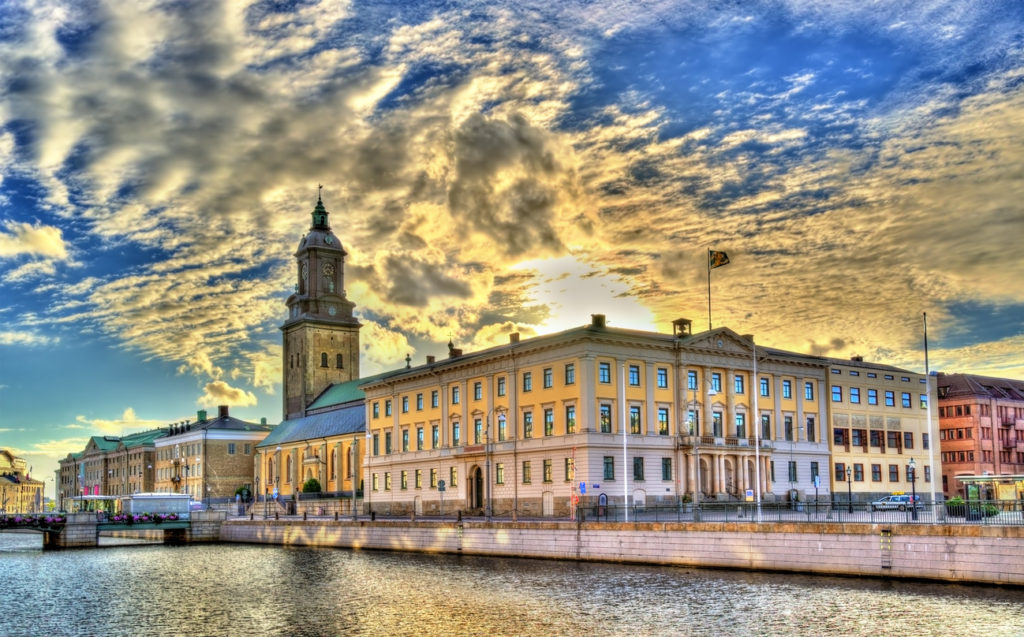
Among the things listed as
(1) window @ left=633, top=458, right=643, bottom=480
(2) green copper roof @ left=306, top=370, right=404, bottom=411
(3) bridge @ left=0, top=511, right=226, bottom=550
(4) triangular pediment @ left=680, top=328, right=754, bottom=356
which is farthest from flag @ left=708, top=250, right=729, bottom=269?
(2) green copper roof @ left=306, top=370, right=404, bottom=411

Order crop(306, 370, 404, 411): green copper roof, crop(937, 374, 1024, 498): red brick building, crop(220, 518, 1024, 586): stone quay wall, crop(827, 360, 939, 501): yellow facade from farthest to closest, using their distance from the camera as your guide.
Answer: crop(306, 370, 404, 411): green copper roof → crop(937, 374, 1024, 498): red brick building → crop(827, 360, 939, 501): yellow facade → crop(220, 518, 1024, 586): stone quay wall

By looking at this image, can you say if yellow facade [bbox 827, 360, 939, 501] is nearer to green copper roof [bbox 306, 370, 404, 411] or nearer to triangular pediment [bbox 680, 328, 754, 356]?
triangular pediment [bbox 680, 328, 754, 356]

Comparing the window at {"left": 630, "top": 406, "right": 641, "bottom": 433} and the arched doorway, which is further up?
the window at {"left": 630, "top": 406, "right": 641, "bottom": 433}

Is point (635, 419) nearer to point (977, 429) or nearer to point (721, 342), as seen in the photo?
point (721, 342)

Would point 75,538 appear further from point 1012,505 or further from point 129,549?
point 1012,505

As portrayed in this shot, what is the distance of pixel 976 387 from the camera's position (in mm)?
126250

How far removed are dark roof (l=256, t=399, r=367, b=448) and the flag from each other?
5575cm

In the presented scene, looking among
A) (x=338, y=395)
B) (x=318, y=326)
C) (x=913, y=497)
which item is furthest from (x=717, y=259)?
(x=318, y=326)

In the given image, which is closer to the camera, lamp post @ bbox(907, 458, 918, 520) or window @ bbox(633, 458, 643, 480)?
lamp post @ bbox(907, 458, 918, 520)

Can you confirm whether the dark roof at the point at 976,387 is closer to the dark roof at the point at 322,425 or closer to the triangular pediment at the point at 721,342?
the triangular pediment at the point at 721,342

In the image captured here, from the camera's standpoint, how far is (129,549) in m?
89.8

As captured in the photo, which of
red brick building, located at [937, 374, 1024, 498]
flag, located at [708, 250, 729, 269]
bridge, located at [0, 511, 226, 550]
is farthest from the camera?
red brick building, located at [937, 374, 1024, 498]

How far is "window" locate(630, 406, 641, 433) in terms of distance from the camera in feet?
265

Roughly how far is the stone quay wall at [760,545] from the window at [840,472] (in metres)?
43.0
